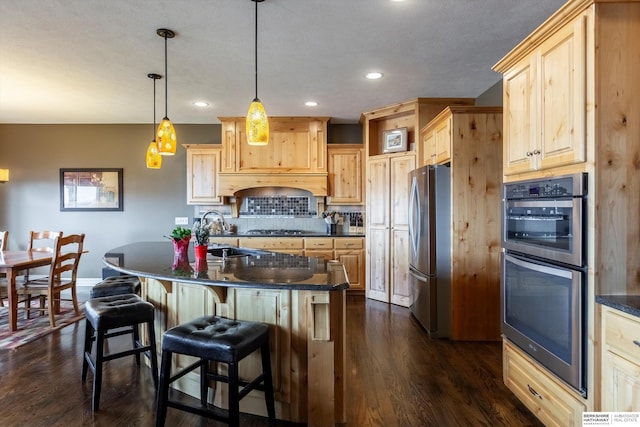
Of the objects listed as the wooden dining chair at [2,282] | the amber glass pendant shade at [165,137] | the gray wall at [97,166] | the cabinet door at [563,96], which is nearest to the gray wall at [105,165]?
the gray wall at [97,166]

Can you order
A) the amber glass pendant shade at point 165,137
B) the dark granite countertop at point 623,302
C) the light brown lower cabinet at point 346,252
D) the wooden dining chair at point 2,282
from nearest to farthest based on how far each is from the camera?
1. the dark granite countertop at point 623,302
2. the amber glass pendant shade at point 165,137
3. the wooden dining chair at point 2,282
4. the light brown lower cabinet at point 346,252

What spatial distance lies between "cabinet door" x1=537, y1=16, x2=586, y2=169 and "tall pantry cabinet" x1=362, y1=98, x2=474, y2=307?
8.25ft

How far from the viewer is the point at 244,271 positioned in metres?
2.18

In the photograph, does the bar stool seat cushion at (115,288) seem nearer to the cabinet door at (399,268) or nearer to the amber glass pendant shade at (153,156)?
the amber glass pendant shade at (153,156)

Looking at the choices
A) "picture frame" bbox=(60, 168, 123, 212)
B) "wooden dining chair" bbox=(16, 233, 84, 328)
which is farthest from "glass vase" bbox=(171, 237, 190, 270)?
"picture frame" bbox=(60, 168, 123, 212)

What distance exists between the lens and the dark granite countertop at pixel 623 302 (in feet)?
4.62

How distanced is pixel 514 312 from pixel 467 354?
1.04 metres

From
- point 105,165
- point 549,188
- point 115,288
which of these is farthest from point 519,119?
point 105,165

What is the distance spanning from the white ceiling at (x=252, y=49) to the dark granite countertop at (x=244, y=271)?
1.71 meters

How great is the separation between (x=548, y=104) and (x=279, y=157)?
12.6 feet

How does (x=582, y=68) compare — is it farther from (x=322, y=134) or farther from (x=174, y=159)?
(x=174, y=159)

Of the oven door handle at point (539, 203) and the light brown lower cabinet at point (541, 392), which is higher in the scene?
the oven door handle at point (539, 203)

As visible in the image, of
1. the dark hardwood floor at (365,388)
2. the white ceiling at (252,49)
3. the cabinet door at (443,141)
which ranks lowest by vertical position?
the dark hardwood floor at (365,388)

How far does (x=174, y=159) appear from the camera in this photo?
18.6 ft
